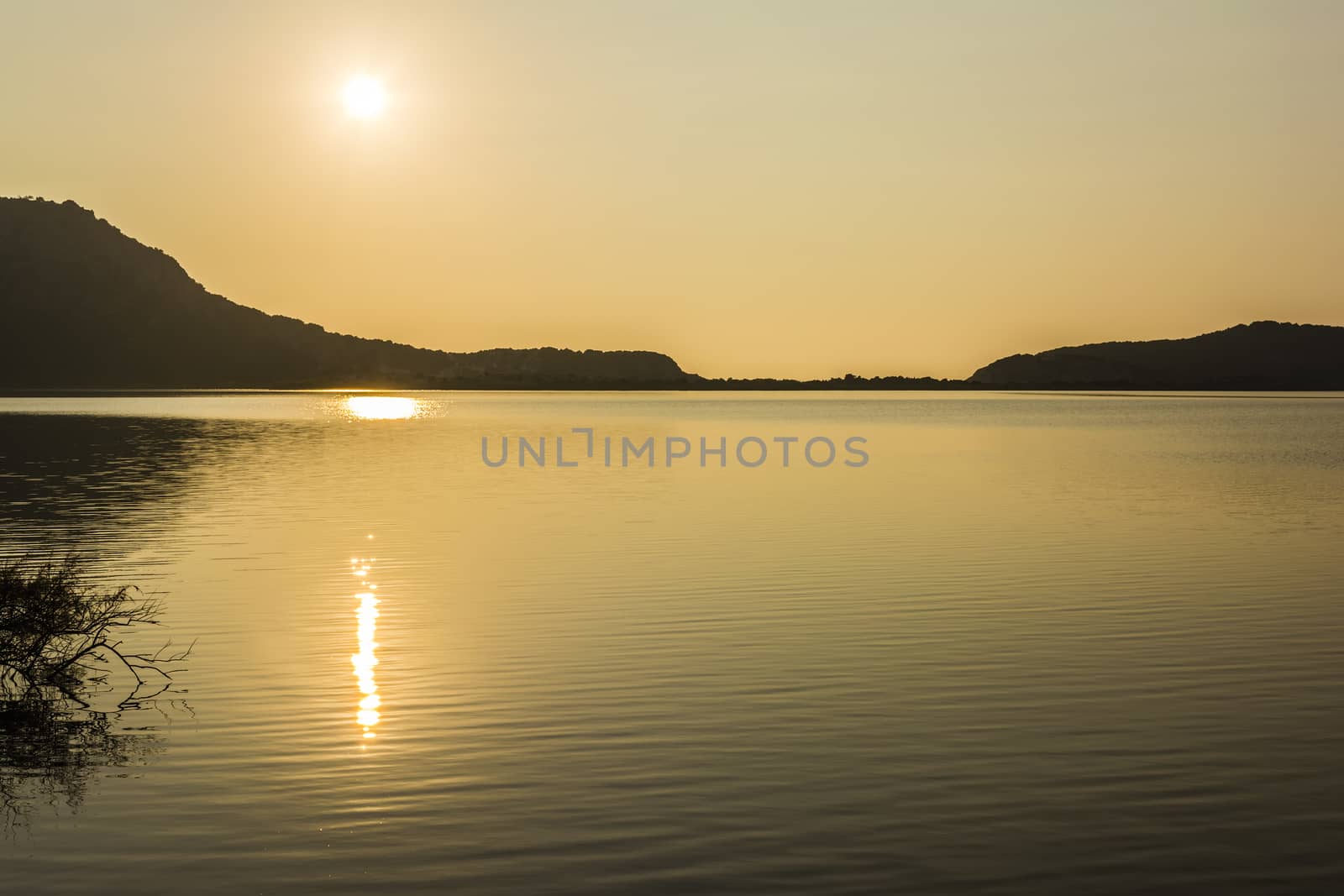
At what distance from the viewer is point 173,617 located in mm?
28312

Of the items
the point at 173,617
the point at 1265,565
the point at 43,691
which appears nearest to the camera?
the point at 43,691

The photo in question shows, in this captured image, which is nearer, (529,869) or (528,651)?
(529,869)

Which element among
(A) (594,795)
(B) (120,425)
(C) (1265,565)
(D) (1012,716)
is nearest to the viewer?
(A) (594,795)

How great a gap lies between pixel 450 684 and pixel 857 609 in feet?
32.8

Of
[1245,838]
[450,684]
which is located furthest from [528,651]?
[1245,838]

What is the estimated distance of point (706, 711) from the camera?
19.8 metres

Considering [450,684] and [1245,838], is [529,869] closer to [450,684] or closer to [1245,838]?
[1245,838]

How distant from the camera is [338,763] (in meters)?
17.3

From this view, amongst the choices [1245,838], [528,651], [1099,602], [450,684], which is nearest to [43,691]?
[450,684]

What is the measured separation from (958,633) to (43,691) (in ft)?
51.9

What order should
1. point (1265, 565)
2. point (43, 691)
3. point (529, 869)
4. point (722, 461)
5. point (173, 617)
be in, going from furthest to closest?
1. point (722, 461)
2. point (1265, 565)
3. point (173, 617)
4. point (43, 691)
5. point (529, 869)

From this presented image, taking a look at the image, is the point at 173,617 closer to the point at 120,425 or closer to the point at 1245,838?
the point at 1245,838

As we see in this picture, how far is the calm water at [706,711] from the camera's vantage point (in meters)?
13.9

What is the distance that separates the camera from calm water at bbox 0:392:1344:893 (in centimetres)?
1389
